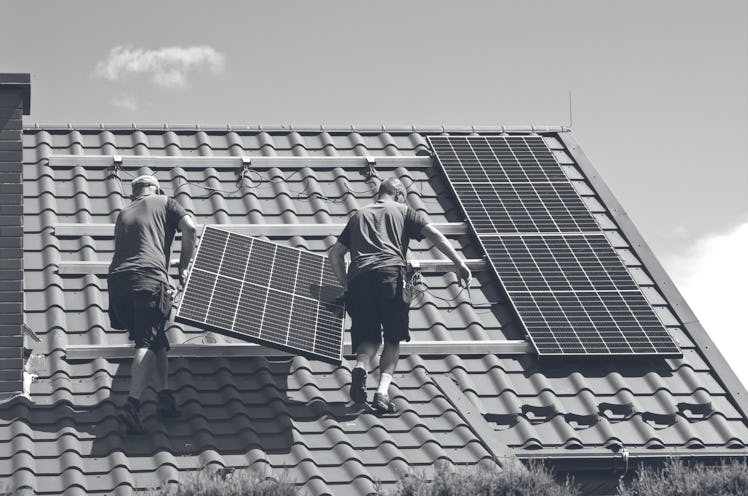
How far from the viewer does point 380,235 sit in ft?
41.3

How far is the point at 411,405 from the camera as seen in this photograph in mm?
12234

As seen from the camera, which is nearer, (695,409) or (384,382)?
(384,382)

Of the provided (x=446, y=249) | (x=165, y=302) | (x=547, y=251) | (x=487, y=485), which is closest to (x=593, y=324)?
(x=547, y=251)

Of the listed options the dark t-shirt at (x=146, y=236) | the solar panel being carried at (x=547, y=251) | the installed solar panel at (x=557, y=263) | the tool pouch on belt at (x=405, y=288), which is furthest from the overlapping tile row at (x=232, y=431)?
the installed solar panel at (x=557, y=263)

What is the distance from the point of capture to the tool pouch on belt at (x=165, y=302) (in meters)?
12.0

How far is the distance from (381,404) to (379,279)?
3.63 feet

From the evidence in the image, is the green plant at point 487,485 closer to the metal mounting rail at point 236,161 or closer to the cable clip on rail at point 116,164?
the metal mounting rail at point 236,161

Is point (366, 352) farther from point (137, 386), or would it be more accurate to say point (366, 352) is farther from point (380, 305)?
point (137, 386)

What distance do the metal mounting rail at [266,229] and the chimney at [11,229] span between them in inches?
46.1

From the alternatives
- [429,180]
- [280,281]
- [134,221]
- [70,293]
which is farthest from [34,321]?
[429,180]

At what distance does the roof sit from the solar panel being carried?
0.19 metres

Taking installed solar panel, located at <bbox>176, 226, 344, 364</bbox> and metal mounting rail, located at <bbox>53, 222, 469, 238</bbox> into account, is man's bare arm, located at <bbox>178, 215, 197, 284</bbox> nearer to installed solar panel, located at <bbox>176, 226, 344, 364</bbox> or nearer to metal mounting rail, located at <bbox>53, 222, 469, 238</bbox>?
installed solar panel, located at <bbox>176, 226, 344, 364</bbox>

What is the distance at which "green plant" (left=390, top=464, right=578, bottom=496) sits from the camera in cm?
998

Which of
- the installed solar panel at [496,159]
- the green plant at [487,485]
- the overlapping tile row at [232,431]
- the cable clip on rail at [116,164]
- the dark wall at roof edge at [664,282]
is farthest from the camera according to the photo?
the installed solar panel at [496,159]
